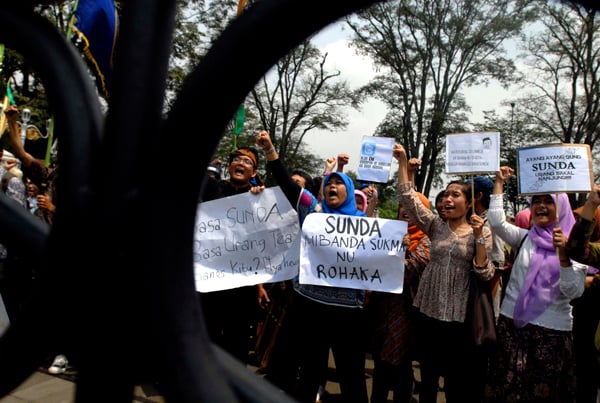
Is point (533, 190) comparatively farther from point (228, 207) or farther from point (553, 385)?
point (228, 207)

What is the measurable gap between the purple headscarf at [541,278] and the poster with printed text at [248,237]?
160cm

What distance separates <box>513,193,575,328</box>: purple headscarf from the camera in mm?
3508

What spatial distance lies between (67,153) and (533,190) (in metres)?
3.51

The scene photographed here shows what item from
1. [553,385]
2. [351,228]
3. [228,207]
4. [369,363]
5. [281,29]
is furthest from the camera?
[369,363]

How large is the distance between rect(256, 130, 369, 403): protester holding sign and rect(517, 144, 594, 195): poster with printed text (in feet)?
4.50

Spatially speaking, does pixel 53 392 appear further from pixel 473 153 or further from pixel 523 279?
pixel 473 153

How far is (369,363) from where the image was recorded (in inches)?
229

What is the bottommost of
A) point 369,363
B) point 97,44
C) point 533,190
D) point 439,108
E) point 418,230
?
point 369,363

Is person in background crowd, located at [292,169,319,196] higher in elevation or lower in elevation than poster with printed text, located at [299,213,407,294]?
higher

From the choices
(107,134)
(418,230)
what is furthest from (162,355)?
(418,230)

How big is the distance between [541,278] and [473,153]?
100 centimetres

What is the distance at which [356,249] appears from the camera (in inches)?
158

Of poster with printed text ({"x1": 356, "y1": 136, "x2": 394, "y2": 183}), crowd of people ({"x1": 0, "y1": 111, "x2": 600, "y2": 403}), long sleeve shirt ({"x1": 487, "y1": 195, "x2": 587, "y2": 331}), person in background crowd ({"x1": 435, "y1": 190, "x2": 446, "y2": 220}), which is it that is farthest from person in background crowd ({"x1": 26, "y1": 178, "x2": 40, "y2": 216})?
long sleeve shirt ({"x1": 487, "y1": 195, "x2": 587, "y2": 331})

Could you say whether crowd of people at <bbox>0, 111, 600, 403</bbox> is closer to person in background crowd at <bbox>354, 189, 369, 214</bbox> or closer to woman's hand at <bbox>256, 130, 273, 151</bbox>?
woman's hand at <bbox>256, 130, 273, 151</bbox>
